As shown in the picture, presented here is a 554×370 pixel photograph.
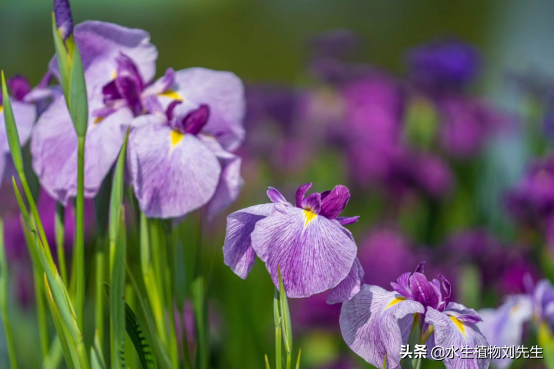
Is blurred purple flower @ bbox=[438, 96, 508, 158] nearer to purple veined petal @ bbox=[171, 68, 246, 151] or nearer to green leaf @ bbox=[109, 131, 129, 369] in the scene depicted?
purple veined petal @ bbox=[171, 68, 246, 151]

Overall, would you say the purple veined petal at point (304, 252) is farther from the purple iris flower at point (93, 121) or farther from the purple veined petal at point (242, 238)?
the purple iris flower at point (93, 121)

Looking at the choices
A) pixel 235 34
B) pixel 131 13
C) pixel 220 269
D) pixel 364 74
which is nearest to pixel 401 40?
pixel 235 34

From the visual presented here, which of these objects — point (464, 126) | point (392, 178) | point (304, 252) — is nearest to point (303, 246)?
point (304, 252)

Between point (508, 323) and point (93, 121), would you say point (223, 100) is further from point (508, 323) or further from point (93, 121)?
point (508, 323)

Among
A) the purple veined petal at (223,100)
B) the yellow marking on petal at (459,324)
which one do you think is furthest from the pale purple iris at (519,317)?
the purple veined petal at (223,100)

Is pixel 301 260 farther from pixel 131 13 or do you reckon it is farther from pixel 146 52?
pixel 131 13

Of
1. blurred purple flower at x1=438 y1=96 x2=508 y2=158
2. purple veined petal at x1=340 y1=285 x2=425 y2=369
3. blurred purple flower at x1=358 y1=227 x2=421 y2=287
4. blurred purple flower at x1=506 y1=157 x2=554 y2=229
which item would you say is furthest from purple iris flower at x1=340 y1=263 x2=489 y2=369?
blurred purple flower at x1=438 y1=96 x2=508 y2=158
